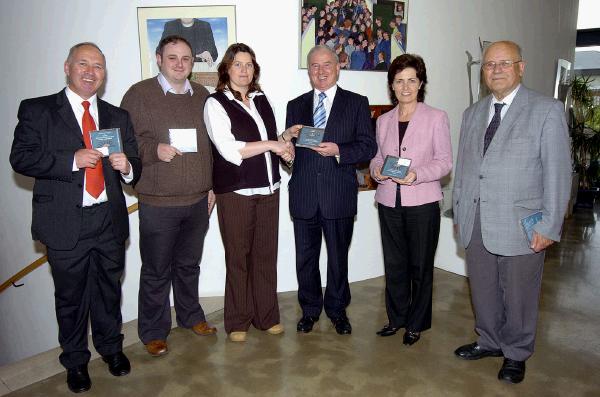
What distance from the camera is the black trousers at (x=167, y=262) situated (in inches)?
114

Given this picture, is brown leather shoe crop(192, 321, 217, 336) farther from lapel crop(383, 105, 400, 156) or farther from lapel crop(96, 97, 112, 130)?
lapel crop(383, 105, 400, 156)

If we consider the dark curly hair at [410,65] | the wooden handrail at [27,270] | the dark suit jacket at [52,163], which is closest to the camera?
the dark suit jacket at [52,163]

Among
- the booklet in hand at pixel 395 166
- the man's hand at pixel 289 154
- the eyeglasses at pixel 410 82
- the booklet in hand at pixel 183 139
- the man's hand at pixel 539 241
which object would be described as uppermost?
the eyeglasses at pixel 410 82

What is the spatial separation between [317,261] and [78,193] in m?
1.63

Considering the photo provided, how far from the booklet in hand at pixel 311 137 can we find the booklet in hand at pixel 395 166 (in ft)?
1.41

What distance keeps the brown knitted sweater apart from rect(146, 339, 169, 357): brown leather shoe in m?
0.95

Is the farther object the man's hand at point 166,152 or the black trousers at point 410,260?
the black trousers at point 410,260

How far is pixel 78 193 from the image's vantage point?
2447mm

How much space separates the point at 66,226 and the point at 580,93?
9.03 metres

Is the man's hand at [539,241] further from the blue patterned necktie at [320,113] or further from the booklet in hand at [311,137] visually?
the blue patterned necktie at [320,113]

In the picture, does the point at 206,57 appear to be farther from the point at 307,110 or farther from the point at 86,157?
the point at 86,157

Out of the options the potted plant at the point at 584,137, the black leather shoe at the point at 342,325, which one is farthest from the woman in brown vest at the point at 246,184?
the potted plant at the point at 584,137

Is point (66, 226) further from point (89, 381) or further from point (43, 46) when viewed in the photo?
point (43, 46)

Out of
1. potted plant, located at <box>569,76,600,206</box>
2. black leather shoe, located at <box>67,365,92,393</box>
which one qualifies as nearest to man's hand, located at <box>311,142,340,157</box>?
black leather shoe, located at <box>67,365,92,393</box>
